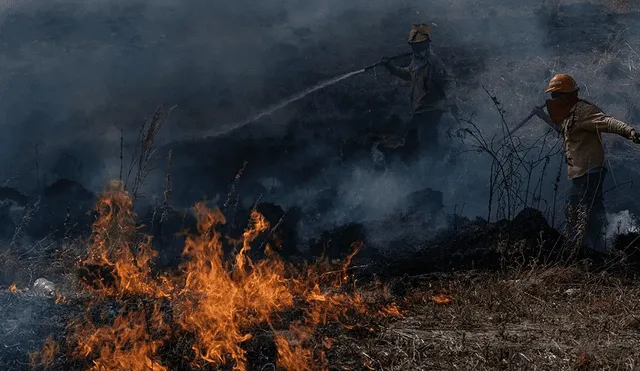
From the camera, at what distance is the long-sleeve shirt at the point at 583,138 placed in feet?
19.5

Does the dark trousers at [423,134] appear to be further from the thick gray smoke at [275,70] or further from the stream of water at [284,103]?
the stream of water at [284,103]

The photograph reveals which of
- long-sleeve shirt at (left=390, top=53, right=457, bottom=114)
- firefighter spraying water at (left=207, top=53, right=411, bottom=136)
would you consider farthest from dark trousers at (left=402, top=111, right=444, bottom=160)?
firefighter spraying water at (left=207, top=53, right=411, bottom=136)

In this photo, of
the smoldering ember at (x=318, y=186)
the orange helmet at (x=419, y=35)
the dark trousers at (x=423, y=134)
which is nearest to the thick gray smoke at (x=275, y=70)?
the smoldering ember at (x=318, y=186)

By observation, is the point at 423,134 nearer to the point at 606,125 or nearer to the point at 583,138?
the point at 583,138

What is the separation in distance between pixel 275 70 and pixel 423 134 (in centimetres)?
281

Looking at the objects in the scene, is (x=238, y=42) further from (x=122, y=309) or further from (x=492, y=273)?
(x=122, y=309)

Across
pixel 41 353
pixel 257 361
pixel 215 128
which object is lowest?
pixel 215 128

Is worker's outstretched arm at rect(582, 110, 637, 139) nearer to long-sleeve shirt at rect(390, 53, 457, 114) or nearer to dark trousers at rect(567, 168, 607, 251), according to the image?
dark trousers at rect(567, 168, 607, 251)

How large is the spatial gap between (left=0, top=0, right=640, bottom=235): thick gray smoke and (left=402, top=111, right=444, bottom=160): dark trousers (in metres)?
0.25

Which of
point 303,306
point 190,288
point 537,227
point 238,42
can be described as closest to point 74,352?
point 190,288

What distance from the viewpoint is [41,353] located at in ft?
11.5

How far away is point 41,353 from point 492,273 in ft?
11.1

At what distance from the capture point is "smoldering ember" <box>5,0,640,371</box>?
371cm

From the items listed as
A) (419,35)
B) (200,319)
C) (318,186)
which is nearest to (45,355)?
(200,319)
